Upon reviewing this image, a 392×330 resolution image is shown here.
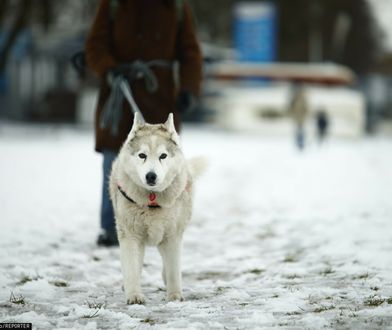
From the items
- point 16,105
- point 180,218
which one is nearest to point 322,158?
point 180,218

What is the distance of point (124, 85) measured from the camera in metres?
5.92

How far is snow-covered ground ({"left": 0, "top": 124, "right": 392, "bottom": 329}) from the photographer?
3836 millimetres

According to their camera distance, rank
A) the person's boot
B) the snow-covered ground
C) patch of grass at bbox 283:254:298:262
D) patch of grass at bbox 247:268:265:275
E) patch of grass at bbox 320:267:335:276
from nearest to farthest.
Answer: the snow-covered ground
patch of grass at bbox 320:267:335:276
patch of grass at bbox 247:268:265:275
patch of grass at bbox 283:254:298:262
the person's boot

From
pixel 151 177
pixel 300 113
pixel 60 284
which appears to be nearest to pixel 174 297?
pixel 151 177

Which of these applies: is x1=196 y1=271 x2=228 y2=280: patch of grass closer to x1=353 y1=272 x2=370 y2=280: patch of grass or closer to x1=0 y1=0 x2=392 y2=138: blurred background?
x1=353 y1=272 x2=370 y2=280: patch of grass

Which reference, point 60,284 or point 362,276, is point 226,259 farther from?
point 60,284

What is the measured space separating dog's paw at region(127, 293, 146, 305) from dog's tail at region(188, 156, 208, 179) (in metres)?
1.11

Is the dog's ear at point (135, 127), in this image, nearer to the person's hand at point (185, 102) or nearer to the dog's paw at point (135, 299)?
the dog's paw at point (135, 299)

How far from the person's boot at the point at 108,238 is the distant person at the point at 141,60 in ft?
0.36

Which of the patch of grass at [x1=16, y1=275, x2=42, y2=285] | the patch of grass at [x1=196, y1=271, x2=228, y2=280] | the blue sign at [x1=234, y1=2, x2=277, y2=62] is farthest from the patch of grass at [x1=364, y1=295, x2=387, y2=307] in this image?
the blue sign at [x1=234, y1=2, x2=277, y2=62]

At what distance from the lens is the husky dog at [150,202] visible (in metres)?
4.35

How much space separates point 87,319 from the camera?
12.4ft

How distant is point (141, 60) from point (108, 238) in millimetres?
1612

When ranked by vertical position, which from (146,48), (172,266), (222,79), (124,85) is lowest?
(172,266)
